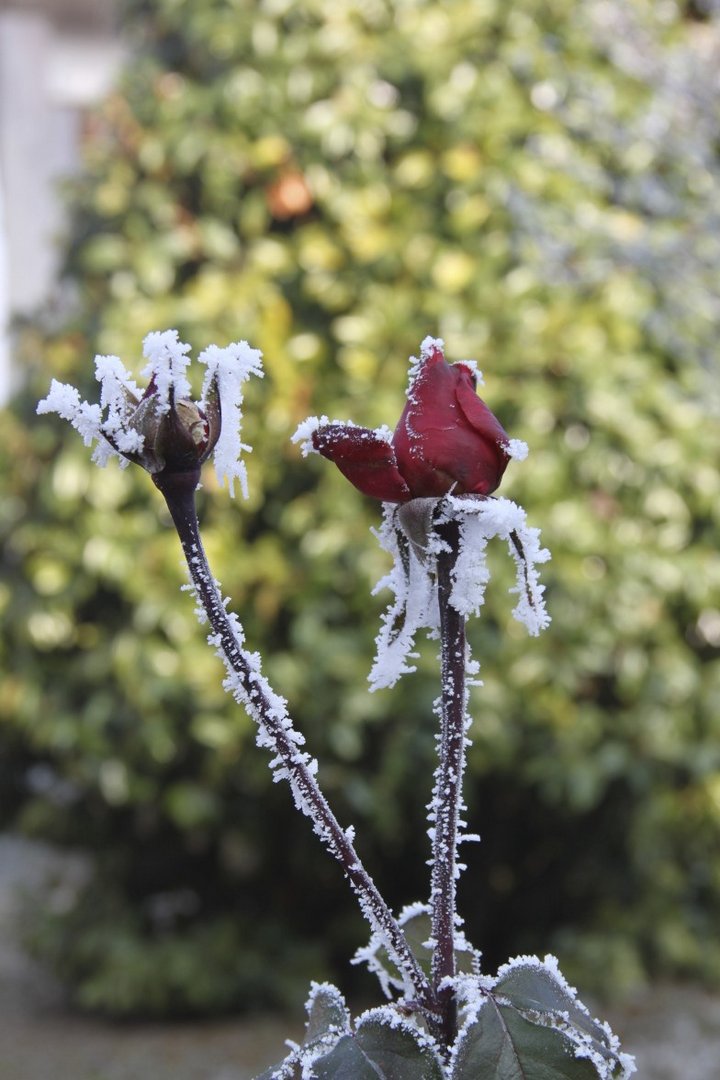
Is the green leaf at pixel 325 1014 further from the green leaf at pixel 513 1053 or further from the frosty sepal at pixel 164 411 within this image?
the frosty sepal at pixel 164 411

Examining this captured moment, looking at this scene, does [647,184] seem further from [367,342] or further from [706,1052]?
[706,1052]

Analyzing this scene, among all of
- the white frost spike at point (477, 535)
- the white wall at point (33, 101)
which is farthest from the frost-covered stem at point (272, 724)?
the white wall at point (33, 101)

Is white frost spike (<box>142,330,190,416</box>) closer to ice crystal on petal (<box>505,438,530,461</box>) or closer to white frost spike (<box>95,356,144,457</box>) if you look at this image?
white frost spike (<box>95,356,144,457</box>)

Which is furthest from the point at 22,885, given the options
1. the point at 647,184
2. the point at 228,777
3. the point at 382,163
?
the point at 647,184

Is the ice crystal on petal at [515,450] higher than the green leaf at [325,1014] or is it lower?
higher

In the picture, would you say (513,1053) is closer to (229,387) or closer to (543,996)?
(543,996)

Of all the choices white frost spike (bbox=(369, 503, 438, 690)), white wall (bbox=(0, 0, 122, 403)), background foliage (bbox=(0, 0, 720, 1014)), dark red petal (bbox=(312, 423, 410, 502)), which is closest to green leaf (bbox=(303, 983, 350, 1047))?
white frost spike (bbox=(369, 503, 438, 690))

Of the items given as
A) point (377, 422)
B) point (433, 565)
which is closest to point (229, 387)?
point (433, 565)
